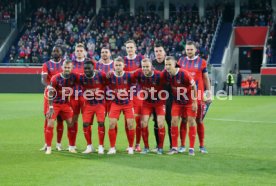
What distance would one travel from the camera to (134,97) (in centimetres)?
1347

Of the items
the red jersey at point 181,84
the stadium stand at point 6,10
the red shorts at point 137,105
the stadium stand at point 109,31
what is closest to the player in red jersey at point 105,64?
the red shorts at point 137,105

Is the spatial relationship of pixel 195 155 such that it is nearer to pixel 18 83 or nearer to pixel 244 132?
pixel 244 132

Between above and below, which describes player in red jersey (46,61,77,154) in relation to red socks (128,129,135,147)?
above

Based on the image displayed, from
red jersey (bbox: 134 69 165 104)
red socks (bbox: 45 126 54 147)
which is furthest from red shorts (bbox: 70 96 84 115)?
red jersey (bbox: 134 69 165 104)

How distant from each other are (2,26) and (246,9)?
16.4 m

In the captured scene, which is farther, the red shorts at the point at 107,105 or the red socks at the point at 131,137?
the red shorts at the point at 107,105

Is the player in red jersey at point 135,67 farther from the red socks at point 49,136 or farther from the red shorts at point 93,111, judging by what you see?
the red socks at point 49,136

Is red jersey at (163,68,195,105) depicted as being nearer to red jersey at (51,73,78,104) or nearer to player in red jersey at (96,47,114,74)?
player in red jersey at (96,47,114,74)

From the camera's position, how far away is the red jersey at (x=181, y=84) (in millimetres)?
12812

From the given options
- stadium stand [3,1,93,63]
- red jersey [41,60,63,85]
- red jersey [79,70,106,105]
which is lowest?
stadium stand [3,1,93,63]

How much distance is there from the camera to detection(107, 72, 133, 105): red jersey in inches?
515

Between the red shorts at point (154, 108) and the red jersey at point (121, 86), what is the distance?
346 mm

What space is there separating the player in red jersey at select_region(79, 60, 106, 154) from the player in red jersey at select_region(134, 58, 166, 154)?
71cm

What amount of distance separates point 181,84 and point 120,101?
1221 millimetres
